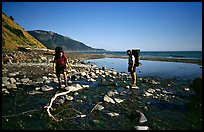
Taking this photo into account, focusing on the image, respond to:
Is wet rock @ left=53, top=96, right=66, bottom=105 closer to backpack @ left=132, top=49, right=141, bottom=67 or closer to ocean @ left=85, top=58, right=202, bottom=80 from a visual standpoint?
backpack @ left=132, top=49, right=141, bottom=67

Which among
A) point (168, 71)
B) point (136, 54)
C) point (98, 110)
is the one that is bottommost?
point (98, 110)

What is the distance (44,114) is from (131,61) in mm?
7559

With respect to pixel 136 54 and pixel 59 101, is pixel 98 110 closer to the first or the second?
pixel 59 101

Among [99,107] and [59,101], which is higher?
[59,101]

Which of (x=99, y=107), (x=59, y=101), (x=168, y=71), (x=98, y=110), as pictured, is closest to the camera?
(x=98, y=110)

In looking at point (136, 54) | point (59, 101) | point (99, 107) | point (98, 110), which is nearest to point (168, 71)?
point (136, 54)

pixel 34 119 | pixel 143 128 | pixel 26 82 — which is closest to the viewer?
pixel 143 128

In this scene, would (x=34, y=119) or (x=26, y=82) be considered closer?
(x=34, y=119)

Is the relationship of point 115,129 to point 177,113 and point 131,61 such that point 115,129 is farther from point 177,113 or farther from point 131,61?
point 131,61

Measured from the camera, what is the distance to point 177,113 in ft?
24.0

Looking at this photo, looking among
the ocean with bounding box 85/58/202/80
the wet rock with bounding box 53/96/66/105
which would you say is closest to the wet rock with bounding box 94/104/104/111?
the wet rock with bounding box 53/96/66/105

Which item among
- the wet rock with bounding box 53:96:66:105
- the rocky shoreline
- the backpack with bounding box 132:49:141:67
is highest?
the backpack with bounding box 132:49:141:67

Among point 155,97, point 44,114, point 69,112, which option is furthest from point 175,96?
point 44,114

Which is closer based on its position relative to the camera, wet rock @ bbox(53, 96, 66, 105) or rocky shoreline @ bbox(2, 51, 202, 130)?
rocky shoreline @ bbox(2, 51, 202, 130)
